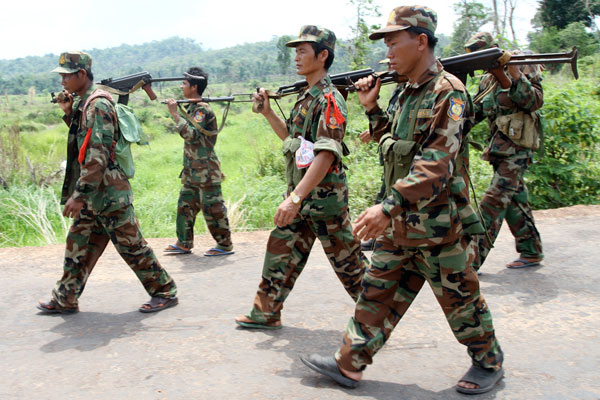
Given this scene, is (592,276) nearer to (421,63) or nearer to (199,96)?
(421,63)

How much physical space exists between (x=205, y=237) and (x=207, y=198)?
1260 mm

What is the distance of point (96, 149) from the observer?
434cm

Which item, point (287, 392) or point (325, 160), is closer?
point (287, 392)

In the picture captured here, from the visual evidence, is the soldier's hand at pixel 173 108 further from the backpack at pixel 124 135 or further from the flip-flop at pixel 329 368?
the flip-flop at pixel 329 368

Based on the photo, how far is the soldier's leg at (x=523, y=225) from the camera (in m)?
5.57

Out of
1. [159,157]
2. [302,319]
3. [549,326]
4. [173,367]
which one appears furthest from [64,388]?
[159,157]

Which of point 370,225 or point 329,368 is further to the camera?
point 329,368

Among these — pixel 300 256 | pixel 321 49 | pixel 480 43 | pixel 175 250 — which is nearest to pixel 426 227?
pixel 300 256

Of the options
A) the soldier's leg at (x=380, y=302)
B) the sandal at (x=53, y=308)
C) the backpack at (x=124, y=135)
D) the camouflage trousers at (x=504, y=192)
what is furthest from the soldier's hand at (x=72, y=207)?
the camouflage trousers at (x=504, y=192)

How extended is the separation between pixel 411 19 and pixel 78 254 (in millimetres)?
3192

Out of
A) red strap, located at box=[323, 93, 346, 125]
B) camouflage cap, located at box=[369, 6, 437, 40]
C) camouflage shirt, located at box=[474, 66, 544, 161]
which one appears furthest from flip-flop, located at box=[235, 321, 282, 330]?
camouflage shirt, located at box=[474, 66, 544, 161]

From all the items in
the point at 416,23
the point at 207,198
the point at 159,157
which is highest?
the point at 416,23

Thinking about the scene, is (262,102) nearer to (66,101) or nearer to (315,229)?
(315,229)

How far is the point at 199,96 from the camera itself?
6.94 metres
